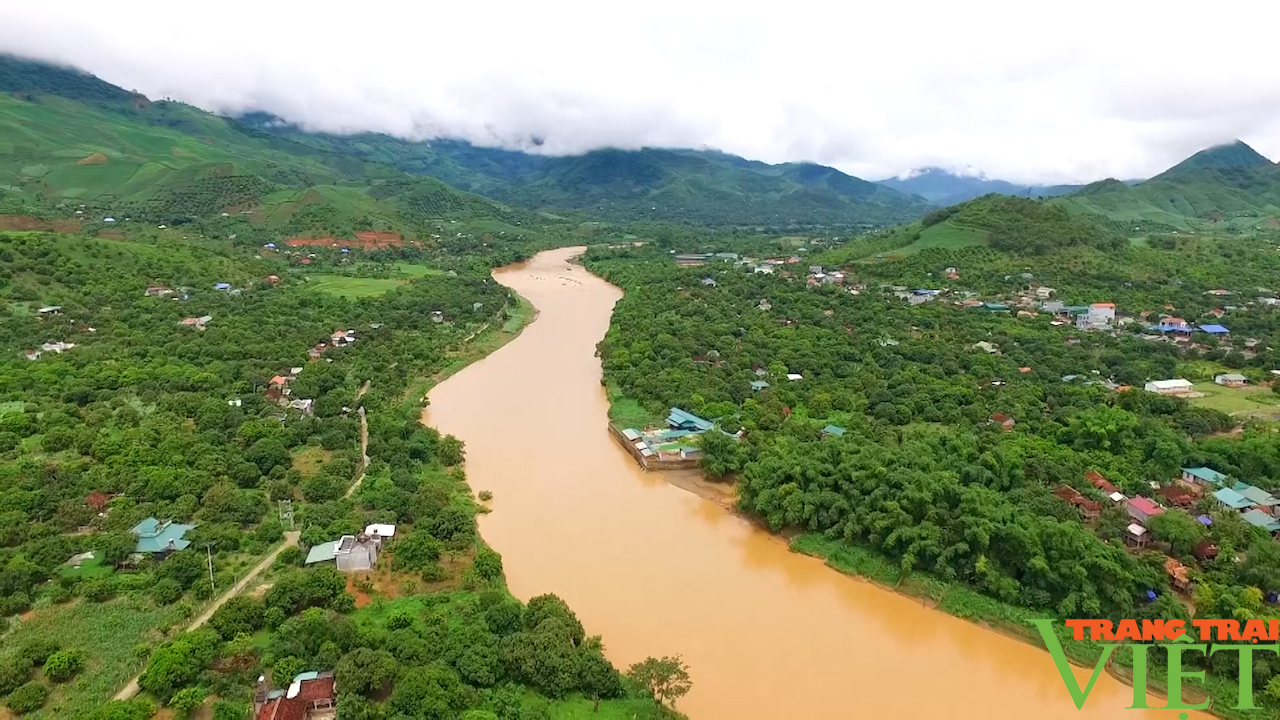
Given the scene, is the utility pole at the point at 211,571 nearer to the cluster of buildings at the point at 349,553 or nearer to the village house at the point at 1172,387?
the cluster of buildings at the point at 349,553

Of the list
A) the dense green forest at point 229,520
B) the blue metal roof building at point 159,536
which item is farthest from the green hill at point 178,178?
the blue metal roof building at point 159,536

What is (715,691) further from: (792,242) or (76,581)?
(792,242)

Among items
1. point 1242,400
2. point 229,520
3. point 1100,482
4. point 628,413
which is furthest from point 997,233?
point 229,520

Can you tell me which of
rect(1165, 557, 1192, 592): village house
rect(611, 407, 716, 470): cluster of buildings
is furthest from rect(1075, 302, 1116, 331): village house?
rect(1165, 557, 1192, 592): village house

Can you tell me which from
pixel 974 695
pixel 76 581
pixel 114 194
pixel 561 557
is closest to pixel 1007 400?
pixel 974 695

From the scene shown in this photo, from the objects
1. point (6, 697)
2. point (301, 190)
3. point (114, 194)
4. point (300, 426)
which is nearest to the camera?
point (6, 697)

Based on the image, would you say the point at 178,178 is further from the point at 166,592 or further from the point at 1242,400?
the point at 1242,400

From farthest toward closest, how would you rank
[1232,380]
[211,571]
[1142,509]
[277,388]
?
[1232,380] < [277,388] < [1142,509] < [211,571]
